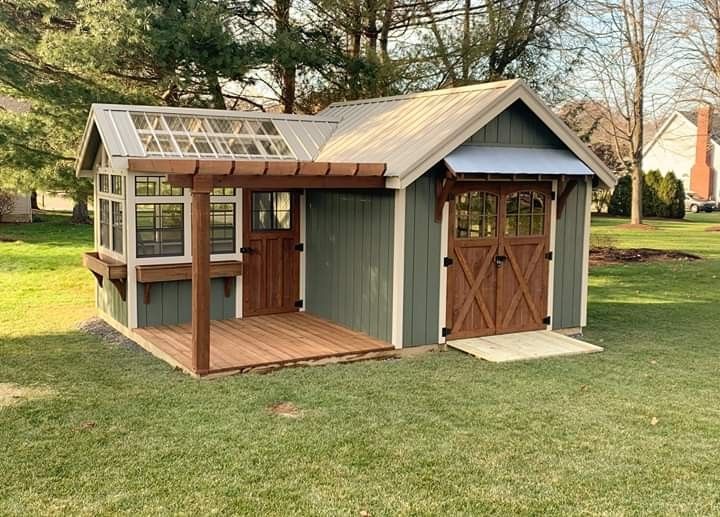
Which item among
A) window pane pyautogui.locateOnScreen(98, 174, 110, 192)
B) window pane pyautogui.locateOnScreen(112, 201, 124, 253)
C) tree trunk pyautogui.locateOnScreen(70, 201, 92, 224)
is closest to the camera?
window pane pyautogui.locateOnScreen(112, 201, 124, 253)

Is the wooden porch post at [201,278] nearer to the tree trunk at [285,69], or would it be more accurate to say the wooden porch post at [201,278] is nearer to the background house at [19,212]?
the tree trunk at [285,69]

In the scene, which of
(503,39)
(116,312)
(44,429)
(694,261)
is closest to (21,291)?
(116,312)

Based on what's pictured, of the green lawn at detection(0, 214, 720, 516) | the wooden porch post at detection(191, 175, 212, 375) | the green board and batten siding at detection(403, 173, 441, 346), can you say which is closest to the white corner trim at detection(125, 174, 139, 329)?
the green lawn at detection(0, 214, 720, 516)

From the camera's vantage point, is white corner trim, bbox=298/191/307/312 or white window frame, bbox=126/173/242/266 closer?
white window frame, bbox=126/173/242/266

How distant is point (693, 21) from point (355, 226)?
18.6 metres

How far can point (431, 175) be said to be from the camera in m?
7.91

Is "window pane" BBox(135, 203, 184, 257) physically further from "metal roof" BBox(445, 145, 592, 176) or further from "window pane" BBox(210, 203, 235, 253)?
"metal roof" BBox(445, 145, 592, 176)

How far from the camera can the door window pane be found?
943 centimetres

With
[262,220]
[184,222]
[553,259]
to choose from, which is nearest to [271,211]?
[262,220]

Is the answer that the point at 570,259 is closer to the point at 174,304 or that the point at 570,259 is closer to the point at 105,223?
the point at 174,304

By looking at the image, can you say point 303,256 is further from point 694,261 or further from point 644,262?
point 694,261

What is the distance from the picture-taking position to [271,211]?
9.55m

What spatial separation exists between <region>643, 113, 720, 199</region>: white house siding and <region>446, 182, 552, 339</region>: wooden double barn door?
115 ft

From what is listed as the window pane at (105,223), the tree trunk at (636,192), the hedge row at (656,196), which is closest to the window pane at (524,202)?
the window pane at (105,223)
